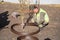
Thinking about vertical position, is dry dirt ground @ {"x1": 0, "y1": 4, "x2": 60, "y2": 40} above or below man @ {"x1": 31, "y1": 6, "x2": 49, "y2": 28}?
below

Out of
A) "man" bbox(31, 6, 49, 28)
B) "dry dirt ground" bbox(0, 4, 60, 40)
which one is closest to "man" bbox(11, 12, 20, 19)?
"dry dirt ground" bbox(0, 4, 60, 40)

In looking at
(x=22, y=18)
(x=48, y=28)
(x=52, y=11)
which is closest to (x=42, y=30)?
(x=48, y=28)

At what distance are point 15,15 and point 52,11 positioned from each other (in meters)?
0.35

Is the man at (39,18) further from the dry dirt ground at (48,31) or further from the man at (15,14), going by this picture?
the man at (15,14)

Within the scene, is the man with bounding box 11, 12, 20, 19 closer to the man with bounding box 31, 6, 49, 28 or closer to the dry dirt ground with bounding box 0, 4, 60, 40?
the dry dirt ground with bounding box 0, 4, 60, 40

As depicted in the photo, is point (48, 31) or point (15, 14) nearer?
point (48, 31)

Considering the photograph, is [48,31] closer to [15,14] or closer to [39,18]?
[39,18]

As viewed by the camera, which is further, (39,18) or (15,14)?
(15,14)

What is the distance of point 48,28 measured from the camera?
136 centimetres

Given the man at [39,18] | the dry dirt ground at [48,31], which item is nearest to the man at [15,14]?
the dry dirt ground at [48,31]

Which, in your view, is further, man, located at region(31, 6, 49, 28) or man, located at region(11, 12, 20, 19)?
man, located at region(11, 12, 20, 19)

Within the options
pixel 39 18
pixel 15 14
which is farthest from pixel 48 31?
pixel 15 14

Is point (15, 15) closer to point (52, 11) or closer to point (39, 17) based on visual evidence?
point (39, 17)

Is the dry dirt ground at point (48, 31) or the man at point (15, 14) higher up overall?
the man at point (15, 14)
